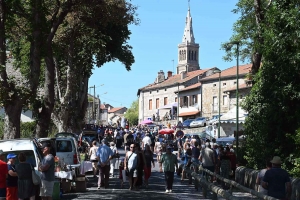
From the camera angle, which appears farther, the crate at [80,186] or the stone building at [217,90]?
the stone building at [217,90]

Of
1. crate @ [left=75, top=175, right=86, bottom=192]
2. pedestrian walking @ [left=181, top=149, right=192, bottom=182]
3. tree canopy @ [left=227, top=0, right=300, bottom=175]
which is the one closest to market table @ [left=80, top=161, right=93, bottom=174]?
crate @ [left=75, top=175, right=86, bottom=192]

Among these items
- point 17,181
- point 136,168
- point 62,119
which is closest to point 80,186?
point 136,168

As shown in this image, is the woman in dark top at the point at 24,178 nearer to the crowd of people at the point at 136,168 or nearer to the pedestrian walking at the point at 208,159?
the crowd of people at the point at 136,168

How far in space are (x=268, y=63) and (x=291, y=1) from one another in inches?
90.8

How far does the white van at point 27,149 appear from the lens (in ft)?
50.2

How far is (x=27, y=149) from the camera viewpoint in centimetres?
1538

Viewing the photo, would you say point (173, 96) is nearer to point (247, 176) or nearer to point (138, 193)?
point (247, 176)

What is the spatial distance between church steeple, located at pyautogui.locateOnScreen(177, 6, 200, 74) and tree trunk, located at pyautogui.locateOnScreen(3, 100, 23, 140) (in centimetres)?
14893

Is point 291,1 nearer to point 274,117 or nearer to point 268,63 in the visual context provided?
point 268,63

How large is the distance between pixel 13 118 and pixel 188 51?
15212cm

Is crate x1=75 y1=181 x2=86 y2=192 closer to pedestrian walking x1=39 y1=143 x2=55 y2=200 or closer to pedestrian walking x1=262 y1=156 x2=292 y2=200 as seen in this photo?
pedestrian walking x1=39 y1=143 x2=55 y2=200

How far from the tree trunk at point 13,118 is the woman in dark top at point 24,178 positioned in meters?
7.25

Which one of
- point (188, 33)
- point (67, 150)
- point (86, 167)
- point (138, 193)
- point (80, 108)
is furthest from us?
point (188, 33)

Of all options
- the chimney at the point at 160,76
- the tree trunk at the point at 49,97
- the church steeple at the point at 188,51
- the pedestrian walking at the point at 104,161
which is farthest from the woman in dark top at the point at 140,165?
the church steeple at the point at 188,51
